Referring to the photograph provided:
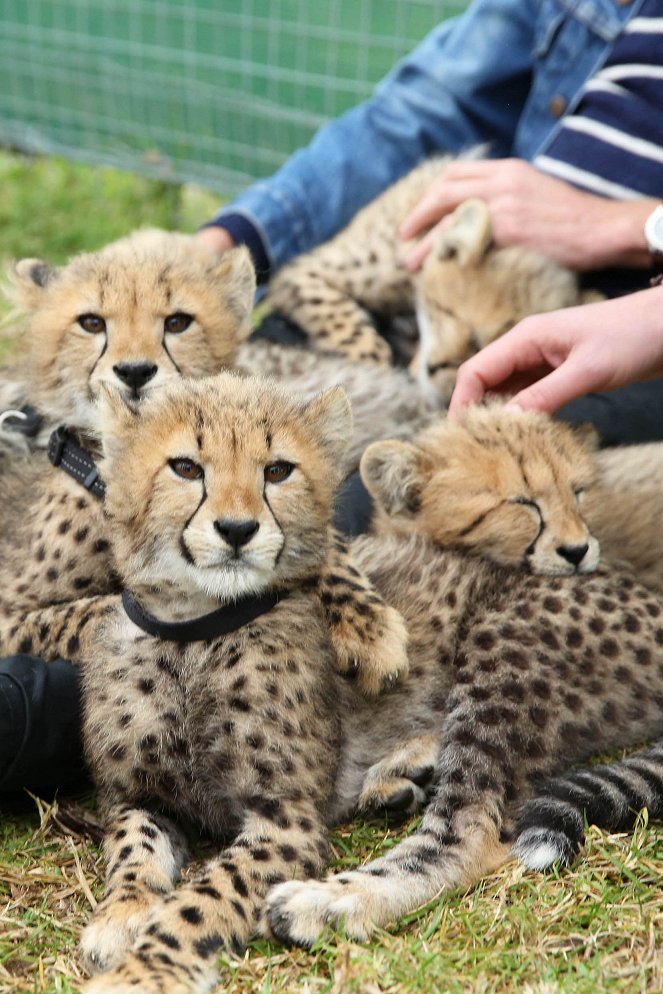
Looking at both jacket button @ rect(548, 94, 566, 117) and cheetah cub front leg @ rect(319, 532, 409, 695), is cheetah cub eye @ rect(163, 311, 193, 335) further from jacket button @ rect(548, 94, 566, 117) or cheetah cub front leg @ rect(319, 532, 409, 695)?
jacket button @ rect(548, 94, 566, 117)

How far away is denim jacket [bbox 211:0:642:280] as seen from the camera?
4324 mm

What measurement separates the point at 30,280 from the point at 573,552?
1.56 meters

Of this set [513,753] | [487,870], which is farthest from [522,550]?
[487,870]

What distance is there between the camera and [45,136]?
7.19 m

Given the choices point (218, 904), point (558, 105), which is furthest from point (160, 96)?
point (218, 904)

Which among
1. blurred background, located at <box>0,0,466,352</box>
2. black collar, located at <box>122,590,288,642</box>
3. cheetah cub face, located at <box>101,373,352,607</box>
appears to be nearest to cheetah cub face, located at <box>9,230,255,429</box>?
cheetah cub face, located at <box>101,373,352,607</box>

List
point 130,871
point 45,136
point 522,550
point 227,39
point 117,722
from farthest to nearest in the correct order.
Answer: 1. point 45,136
2. point 227,39
3. point 522,550
4. point 117,722
5. point 130,871

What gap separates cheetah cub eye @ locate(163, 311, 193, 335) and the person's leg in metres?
0.86

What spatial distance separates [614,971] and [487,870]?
0.40m

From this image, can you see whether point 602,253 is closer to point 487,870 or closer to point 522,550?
point 522,550

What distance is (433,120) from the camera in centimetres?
476

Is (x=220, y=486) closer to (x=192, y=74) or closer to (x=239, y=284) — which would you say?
(x=239, y=284)

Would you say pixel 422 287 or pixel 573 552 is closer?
pixel 573 552

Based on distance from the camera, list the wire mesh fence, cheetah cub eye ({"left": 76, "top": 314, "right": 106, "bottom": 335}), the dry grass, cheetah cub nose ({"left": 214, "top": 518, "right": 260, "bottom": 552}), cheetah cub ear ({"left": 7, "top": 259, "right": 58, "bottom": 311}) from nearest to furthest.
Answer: the dry grass
cheetah cub nose ({"left": 214, "top": 518, "right": 260, "bottom": 552})
cheetah cub eye ({"left": 76, "top": 314, "right": 106, "bottom": 335})
cheetah cub ear ({"left": 7, "top": 259, "right": 58, "bottom": 311})
the wire mesh fence
